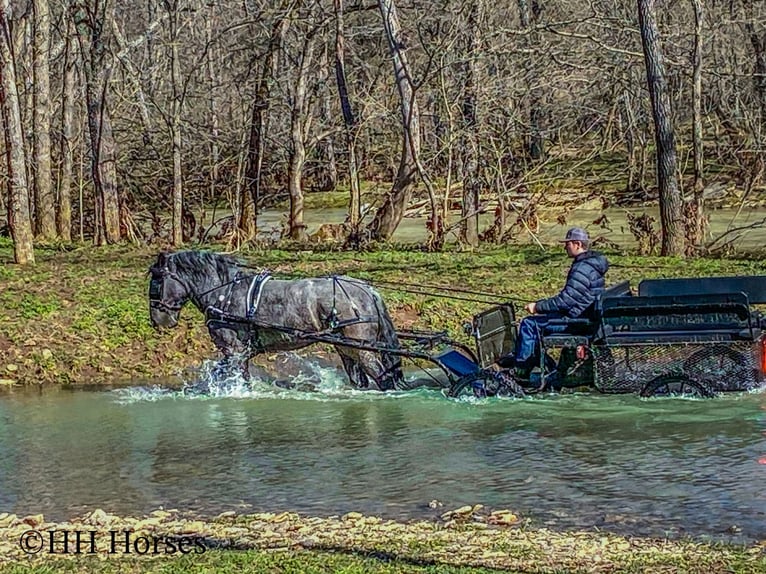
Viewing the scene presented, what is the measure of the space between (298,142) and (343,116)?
1.62m

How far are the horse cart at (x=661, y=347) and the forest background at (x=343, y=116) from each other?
1117 centimetres

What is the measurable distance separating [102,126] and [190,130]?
2089 millimetres

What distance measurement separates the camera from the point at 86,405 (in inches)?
530

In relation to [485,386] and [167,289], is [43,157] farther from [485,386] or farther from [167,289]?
[485,386]

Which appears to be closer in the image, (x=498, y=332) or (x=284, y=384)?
(x=498, y=332)

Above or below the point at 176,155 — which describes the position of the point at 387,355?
below

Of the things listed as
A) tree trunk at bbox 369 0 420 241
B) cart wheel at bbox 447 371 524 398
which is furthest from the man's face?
tree trunk at bbox 369 0 420 241

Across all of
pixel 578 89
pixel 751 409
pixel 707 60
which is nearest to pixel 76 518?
pixel 751 409

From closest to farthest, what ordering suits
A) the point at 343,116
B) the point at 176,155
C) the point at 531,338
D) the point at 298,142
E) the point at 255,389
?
the point at 531,338, the point at 255,389, the point at 176,155, the point at 298,142, the point at 343,116

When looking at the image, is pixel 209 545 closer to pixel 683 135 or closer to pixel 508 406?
pixel 508 406

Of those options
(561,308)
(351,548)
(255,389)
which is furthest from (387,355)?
(351,548)

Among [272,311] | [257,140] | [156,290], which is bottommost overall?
[272,311]

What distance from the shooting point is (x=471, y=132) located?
79.8 feet

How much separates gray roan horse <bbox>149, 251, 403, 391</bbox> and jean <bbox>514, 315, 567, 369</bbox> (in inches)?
61.8
